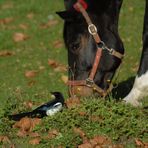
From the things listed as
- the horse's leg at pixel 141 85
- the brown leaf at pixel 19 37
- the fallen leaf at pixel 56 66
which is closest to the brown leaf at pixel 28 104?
the horse's leg at pixel 141 85

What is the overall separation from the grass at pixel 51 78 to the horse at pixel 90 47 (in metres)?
0.49

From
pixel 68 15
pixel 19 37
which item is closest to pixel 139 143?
pixel 68 15

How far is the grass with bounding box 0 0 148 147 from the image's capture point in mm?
6836

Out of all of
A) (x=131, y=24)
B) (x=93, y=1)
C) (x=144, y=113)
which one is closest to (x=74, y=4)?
(x=93, y=1)

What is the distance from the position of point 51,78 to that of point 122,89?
177 centimetres

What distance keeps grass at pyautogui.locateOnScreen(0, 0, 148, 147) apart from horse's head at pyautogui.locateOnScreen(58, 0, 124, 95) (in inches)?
21.2

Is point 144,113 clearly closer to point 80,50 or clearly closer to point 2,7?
point 80,50

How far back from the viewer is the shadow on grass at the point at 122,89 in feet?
30.3

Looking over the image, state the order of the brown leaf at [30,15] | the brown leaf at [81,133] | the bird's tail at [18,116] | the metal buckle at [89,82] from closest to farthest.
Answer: the brown leaf at [81,133] < the bird's tail at [18,116] < the metal buckle at [89,82] < the brown leaf at [30,15]

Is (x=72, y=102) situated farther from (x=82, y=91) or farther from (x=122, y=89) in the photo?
(x=122, y=89)

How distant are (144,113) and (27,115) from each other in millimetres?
1328

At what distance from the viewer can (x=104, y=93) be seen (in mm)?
7988

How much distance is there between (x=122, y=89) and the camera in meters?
9.66

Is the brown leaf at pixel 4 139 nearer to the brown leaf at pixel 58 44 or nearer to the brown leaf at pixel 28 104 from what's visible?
the brown leaf at pixel 28 104
